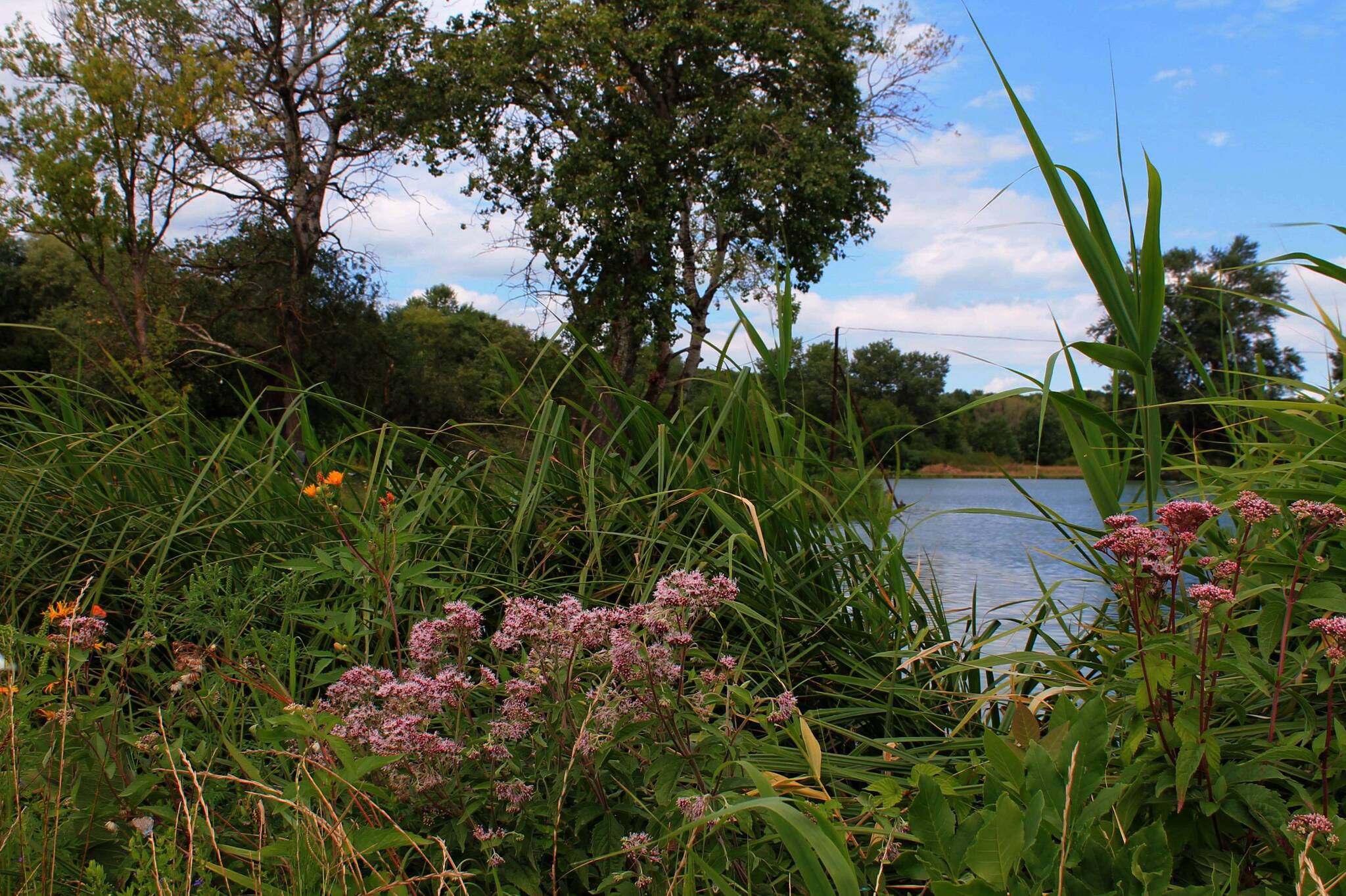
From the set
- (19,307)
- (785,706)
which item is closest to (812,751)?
(785,706)

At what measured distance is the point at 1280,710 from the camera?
4.56 feet

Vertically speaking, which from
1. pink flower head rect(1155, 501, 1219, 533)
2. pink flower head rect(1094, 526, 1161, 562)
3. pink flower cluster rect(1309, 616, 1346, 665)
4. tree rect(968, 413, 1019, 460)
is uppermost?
tree rect(968, 413, 1019, 460)

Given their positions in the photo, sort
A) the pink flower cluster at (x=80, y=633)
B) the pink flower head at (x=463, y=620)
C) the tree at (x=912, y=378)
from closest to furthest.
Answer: the pink flower head at (x=463, y=620), the pink flower cluster at (x=80, y=633), the tree at (x=912, y=378)

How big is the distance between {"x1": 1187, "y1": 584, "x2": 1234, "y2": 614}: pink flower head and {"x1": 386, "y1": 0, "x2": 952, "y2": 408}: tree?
567 inches

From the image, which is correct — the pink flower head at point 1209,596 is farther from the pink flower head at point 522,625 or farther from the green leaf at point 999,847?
the pink flower head at point 522,625

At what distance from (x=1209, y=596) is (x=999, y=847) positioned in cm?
50

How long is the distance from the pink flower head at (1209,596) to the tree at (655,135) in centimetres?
1440

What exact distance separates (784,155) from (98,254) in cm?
1376

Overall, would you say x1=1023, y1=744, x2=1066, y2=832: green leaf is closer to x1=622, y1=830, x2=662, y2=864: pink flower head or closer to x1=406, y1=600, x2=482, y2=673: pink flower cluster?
x1=622, y1=830, x2=662, y2=864: pink flower head

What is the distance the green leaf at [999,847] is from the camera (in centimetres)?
75

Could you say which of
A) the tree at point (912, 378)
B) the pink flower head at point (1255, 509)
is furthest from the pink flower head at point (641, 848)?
the tree at point (912, 378)

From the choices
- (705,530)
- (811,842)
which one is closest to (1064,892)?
(811,842)

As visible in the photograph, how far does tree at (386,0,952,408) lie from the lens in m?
16.3

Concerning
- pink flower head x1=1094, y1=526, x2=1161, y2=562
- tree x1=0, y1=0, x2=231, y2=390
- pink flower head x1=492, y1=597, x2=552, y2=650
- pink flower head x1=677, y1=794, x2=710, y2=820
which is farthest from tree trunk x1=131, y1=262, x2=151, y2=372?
pink flower head x1=1094, y1=526, x2=1161, y2=562
